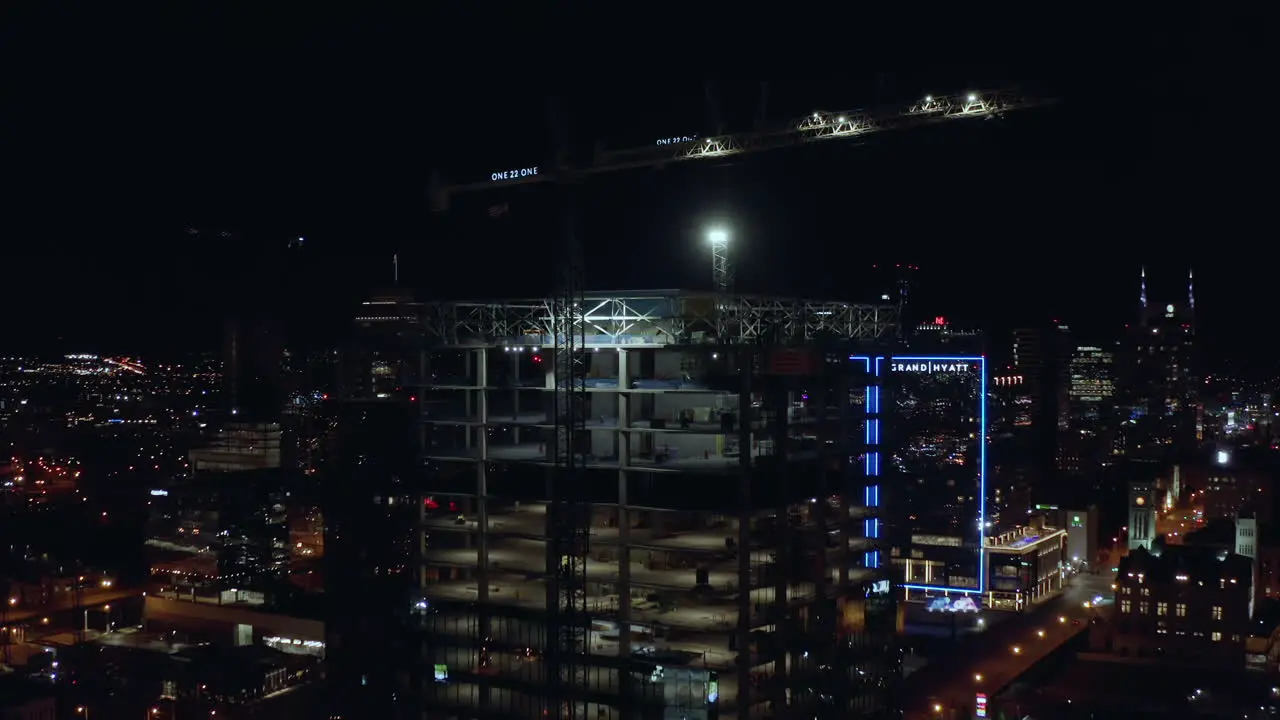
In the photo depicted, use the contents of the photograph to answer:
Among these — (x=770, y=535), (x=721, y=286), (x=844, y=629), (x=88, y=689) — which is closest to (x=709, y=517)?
(x=770, y=535)

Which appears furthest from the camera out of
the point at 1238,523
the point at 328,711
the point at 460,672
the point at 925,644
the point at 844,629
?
the point at 1238,523

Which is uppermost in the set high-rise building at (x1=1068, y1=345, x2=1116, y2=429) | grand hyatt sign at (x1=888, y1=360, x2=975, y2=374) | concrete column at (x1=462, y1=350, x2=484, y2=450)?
concrete column at (x1=462, y1=350, x2=484, y2=450)

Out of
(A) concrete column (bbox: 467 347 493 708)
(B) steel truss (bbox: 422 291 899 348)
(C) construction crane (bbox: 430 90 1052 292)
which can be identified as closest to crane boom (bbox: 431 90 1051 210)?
(C) construction crane (bbox: 430 90 1052 292)

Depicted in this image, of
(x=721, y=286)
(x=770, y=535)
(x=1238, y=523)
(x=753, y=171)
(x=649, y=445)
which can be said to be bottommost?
(x=1238, y=523)

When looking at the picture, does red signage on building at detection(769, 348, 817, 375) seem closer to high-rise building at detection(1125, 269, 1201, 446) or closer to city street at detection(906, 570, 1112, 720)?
city street at detection(906, 570, 1112, 720)

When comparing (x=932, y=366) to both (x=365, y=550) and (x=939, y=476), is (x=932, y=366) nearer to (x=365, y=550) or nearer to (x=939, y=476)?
(x=939, y=476)

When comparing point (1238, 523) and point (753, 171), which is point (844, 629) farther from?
point (1238, 523)
